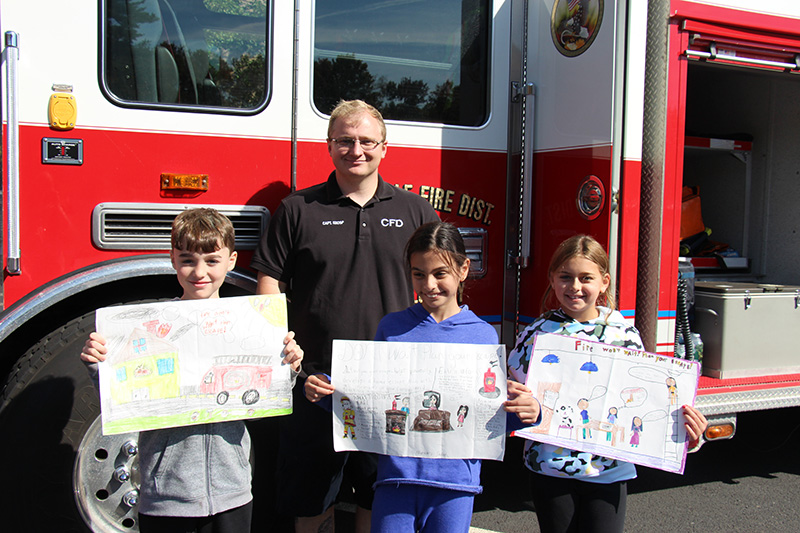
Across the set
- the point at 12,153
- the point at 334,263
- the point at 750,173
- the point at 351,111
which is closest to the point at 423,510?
the point at 334,263

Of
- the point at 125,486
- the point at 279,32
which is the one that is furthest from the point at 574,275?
the point at 125,486

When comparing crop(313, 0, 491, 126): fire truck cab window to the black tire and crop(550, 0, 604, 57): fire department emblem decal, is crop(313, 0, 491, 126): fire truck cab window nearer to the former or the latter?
crop(550, 0, 604, 57): fire department emblem decal

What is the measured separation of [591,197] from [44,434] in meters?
2.62

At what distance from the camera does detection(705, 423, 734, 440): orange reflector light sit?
128 inches

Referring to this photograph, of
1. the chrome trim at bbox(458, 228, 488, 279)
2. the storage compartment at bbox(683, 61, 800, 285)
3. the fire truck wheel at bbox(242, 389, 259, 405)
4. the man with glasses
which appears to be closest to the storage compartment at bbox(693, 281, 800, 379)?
the storage compartment at bbox(683, 61, 800, 285)

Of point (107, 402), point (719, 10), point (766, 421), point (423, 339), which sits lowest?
point (766, 421)

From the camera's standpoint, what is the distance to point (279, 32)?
2.83m

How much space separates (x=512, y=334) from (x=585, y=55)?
146 centimetres

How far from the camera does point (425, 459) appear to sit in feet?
6.10

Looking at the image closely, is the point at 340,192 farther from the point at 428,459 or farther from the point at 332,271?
the point at 428,459

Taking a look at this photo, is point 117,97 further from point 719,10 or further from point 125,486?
point 719,10

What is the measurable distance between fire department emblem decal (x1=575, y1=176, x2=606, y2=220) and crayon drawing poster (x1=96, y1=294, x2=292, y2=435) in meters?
1.71

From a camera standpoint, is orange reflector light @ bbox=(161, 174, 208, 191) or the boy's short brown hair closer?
the boy's short brown hair

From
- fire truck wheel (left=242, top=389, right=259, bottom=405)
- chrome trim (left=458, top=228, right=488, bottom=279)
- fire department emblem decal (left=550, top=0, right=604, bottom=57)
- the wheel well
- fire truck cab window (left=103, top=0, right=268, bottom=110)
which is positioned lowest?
fire truck wheel (left=242, top=389, right=259, bottom=405)
